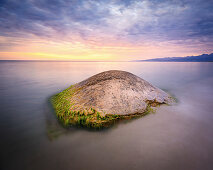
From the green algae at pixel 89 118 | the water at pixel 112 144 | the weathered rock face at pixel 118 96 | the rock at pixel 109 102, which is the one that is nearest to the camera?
the water at pixel 112 144

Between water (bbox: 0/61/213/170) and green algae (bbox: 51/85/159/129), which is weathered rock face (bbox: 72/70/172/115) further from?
water (bbox: 0/61/213/170)

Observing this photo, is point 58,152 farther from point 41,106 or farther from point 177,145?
point 41,106

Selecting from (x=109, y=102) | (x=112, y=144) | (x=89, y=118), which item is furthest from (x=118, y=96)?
(x=112, y=144)

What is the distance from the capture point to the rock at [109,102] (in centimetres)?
443

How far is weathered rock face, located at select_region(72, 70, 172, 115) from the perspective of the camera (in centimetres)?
472

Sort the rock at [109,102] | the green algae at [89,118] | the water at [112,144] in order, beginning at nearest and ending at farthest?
the water at [112,144] < the green algae at [89,118] < the rock at [109,102]

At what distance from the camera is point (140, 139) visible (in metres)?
3.84

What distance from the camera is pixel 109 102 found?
15.6 feet

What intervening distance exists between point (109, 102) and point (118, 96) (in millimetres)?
533

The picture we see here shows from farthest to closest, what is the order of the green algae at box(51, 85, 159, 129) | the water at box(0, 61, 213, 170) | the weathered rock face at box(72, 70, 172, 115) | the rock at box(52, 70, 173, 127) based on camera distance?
the weathered rock face at box(72, 70, 172, 115), the rock at box(52, 70, 173, 127), the green algae at box(51, 85, 159, 129), the water at box(0, 61, 213, 170)

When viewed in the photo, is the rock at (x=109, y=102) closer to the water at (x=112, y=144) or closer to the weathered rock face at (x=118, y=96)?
the weathered rock face at (x=118, y=96)

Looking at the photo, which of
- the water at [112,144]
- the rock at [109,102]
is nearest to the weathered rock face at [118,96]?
the rock at [109,102]

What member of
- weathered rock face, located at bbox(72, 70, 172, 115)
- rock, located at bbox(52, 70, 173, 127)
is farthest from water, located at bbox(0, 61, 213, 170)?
weathered rock face, located at bbox(72, 70, 172, 115)

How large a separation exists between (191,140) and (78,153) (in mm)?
3710
